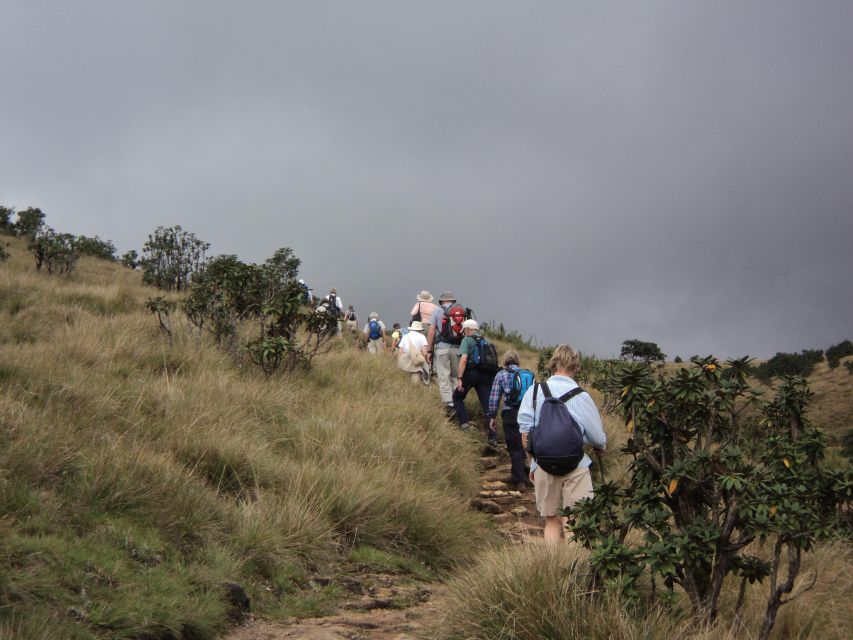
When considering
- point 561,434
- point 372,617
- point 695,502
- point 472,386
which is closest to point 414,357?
point 472,386

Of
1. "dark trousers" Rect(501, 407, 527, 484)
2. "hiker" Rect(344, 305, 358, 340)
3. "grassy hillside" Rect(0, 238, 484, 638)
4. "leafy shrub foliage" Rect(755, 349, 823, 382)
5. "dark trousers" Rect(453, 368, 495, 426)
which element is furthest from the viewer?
"leafy shrub foliage" Rect(755, 349, 823, 382)

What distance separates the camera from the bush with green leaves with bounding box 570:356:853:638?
3.89 metres

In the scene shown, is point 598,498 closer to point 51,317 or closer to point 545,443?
point 545,443

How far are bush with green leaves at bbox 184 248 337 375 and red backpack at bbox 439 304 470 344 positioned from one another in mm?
1974

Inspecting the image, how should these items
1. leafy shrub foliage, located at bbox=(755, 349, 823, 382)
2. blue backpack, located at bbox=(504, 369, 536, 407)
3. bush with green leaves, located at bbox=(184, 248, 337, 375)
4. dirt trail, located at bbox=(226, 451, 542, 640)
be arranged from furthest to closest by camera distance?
leafy shrub foliage, located at bbox=(755, 349, 823, 382) → bush with green leaves, located at bbox=(184, 248, 337, 375) → blue backpack, located at bbox=(504, 369, 536, 407) → dirt trail, located at bbox=(226, 451, 542, 640)

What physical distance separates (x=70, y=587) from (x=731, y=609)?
3.91 m

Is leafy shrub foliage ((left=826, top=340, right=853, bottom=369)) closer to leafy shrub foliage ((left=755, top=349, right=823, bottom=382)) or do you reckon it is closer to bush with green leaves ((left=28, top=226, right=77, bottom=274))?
leafy shrub foliage ((left=755, top=349, right=823, bottom=382))

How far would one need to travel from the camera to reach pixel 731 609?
4.63m

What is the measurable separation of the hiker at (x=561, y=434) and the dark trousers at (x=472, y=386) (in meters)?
4.88

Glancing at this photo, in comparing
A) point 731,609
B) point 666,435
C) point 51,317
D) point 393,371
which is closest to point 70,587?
point 666,435

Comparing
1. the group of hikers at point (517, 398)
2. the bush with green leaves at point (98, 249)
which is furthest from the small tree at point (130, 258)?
the group of hikers at point (517, 398)

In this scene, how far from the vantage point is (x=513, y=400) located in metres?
9.85

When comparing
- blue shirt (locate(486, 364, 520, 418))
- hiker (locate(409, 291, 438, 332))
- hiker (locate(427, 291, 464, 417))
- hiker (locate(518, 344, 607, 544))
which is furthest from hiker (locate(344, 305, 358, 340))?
hiker (locate(518, 344, 607, 544))

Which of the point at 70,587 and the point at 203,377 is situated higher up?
the point at 203,377
